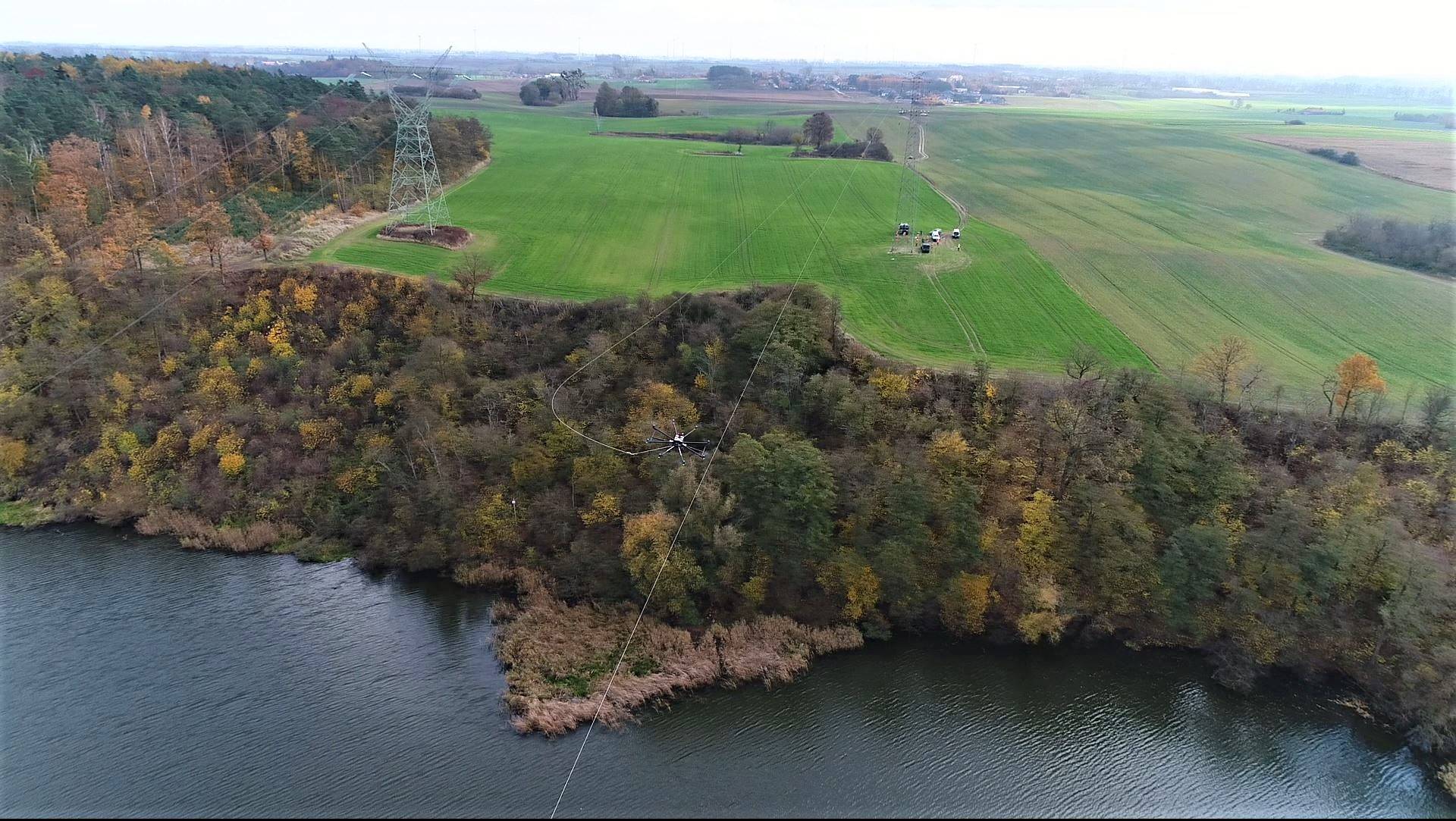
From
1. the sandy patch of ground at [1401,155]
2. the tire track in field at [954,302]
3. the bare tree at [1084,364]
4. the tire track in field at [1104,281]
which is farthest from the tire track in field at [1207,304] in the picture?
the sandy patch of ground at [1401,155]

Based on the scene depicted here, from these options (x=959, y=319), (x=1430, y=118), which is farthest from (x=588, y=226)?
(x=1430, y=118)

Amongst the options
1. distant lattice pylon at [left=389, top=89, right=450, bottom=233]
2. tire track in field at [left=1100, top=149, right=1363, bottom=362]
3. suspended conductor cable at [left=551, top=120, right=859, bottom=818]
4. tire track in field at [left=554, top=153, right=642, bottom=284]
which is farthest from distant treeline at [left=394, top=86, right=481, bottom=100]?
tire track in field at [left=1100, top=149, right=1363, bottom=362]

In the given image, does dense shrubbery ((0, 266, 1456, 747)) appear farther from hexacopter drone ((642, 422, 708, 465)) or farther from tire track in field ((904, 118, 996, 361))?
tire track in field ((904, 118, 996, 361))

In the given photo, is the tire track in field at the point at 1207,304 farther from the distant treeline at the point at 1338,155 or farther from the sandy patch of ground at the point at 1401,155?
the distant treeline at the point at 1338,155

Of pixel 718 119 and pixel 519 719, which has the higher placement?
pixel 718 119

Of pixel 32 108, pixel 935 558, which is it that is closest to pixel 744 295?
pixel 935 558

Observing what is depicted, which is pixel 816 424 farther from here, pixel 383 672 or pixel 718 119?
pixel 718 119

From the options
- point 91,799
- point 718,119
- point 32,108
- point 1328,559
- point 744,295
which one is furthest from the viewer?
point 718,119
